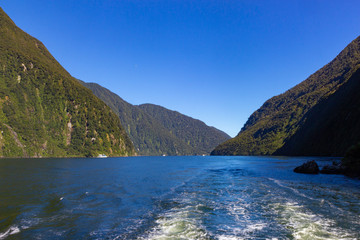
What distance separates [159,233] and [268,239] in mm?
6124

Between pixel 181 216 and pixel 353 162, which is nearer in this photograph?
pixel 181 216

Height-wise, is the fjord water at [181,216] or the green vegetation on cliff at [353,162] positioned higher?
the green vegetation on cliff at [353,162]

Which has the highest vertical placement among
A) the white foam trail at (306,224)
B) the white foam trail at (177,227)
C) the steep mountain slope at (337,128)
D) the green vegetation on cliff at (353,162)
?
the steep mountain slope at (337,128)

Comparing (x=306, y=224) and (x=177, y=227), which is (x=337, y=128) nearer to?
(x=306, y=224)

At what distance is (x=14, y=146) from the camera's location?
545ft

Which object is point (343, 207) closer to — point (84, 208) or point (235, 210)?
point (235, 210)

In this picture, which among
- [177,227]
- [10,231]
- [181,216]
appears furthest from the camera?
[181,216]

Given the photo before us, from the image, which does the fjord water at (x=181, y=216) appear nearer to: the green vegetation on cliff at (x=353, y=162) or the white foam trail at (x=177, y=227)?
the white foam trail at (x=177, y=227)

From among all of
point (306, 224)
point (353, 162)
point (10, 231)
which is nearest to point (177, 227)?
point (306, 224)

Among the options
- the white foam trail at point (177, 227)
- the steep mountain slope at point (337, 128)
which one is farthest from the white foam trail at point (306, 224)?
the steep mountain slope at point (337, 128)

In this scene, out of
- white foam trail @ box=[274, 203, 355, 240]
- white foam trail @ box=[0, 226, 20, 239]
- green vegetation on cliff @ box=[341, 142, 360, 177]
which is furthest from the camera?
green vegetation on cliff @ box=[341, 142, 360, 177]

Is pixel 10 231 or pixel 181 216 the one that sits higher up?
pixel 10 231

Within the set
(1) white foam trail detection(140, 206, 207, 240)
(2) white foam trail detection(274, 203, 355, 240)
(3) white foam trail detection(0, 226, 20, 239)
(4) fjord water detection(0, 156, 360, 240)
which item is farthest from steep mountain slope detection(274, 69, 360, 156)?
(3) white foam trail detection(0, 226, 20, 239)

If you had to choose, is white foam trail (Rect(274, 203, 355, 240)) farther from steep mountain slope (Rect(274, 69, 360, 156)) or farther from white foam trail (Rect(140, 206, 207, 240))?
steep mountain slope (Rect(274, 69, 360, 156))
